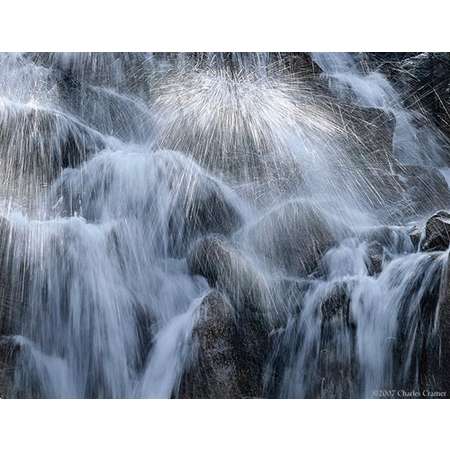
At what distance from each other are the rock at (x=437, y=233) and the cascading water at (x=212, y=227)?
1.5 inches

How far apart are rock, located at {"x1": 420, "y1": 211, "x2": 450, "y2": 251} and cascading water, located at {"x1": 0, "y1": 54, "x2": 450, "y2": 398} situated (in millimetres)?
39

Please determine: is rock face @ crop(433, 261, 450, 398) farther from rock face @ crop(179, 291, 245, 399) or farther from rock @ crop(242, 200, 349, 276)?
rock face @ crop(179, 291, 245, 399)

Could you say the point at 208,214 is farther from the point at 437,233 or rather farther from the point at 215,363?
the point at 437,233

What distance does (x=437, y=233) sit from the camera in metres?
2.90

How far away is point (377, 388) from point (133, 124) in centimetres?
173

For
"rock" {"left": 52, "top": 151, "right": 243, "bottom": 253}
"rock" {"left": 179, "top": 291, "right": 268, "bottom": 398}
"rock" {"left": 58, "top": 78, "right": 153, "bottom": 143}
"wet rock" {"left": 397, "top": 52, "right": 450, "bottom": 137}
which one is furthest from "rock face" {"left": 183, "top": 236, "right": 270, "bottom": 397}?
"wet rock" {"left": 397, "top": 52, "right": 450, "bottom": 137}

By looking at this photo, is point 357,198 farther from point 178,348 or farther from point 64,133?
point 64,133

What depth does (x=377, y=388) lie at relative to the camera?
286 cm

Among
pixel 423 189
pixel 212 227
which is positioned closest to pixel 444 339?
pixel 423 189

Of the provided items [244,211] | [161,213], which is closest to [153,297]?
[161,213]

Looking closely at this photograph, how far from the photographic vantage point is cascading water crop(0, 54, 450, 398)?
2846mm

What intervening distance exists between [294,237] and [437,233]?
0.69m

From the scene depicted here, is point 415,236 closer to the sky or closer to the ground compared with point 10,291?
closer to the sky

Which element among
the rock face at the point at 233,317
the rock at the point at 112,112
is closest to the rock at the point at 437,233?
the rock face at the point at 233,317
